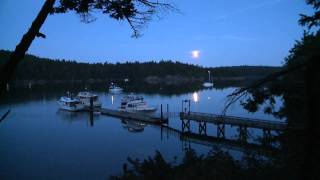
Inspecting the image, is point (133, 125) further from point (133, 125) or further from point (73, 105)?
point (73, 105)

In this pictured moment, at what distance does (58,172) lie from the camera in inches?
1454

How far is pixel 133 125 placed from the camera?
216ft

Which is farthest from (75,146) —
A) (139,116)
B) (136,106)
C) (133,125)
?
(136,106)

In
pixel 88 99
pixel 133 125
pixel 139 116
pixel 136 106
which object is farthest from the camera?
pixel 88 99

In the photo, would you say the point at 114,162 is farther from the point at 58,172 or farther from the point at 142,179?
the point at 142,179

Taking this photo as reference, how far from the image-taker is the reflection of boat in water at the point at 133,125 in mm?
61562

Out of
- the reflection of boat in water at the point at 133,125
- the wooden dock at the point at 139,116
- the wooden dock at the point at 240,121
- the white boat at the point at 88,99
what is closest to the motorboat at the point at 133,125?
the reflection of boat in water at the point at 133,125

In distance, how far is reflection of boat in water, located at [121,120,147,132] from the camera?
202 ft

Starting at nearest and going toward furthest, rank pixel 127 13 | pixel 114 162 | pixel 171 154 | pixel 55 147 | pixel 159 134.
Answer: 1. pixel 127 13
2. pixel 114 162
3. pixel 171 154
4. pixel 55 147
5. pixel 159 134

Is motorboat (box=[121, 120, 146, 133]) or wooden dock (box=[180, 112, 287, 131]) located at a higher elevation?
wooden dock (box=[180, 112, 287, 131])

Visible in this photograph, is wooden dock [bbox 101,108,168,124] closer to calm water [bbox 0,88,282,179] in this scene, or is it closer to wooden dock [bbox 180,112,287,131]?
calm water [bbox 0,88,282,179]

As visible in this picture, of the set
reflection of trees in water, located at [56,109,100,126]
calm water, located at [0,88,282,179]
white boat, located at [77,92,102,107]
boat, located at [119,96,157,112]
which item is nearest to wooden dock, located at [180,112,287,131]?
calm water, located at [0,88,282,179]

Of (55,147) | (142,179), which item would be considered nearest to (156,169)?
(142,179)

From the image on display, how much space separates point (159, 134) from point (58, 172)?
22.7 m
